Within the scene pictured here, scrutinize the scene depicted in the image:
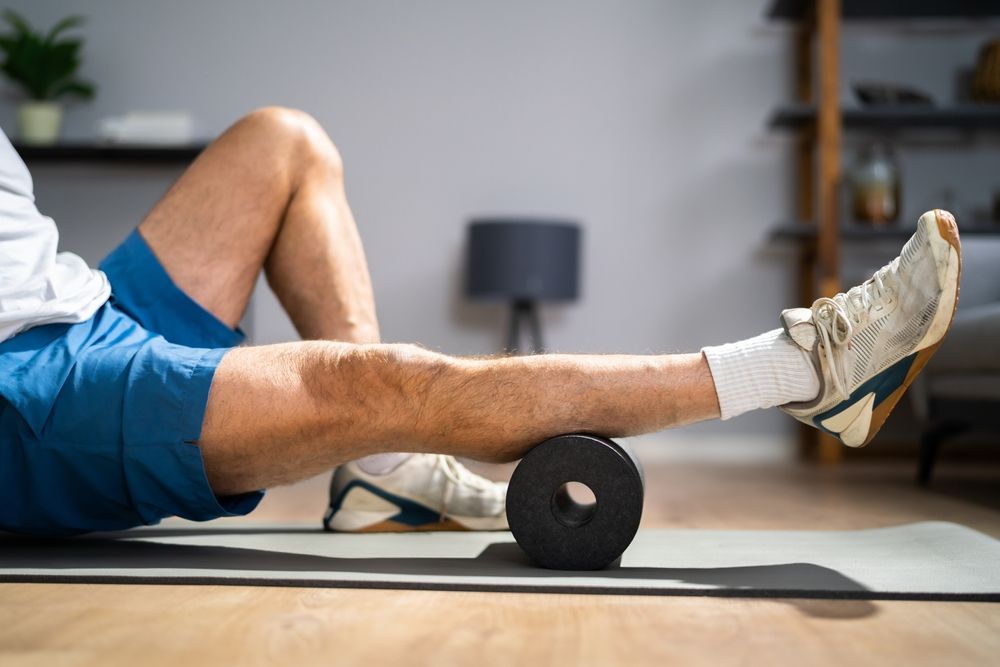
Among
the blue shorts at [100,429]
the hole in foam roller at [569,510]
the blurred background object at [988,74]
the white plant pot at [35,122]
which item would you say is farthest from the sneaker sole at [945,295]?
the white plant pot at [35,122]

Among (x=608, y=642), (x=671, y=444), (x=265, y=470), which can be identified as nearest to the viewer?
(x=608, y=642)

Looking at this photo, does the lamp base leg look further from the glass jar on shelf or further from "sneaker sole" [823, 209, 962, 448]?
"sneaker sole" [823, 209, 962, 448]

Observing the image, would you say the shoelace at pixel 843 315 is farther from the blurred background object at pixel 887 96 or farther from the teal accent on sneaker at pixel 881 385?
the blurred background object at pixel 887 96

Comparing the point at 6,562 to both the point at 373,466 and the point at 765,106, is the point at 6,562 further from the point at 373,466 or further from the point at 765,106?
the point at 765,106

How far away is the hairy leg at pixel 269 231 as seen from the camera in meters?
1.54

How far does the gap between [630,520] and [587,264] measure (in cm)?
313

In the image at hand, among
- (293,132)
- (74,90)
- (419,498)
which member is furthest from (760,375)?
→ (74,90)

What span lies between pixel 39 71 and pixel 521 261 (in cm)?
209

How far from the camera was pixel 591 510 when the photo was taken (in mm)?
1237

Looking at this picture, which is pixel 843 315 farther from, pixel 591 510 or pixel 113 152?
pixel 113 152

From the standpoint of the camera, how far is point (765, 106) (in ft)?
14.0

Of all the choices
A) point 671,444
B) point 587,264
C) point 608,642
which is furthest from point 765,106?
point 608,642

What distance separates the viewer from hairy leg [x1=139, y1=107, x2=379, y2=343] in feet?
5.04

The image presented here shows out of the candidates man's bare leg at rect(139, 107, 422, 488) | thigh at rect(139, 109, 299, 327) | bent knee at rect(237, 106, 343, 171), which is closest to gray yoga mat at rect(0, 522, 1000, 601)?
man's bare leg at rect(139, 107, 422, 488)
